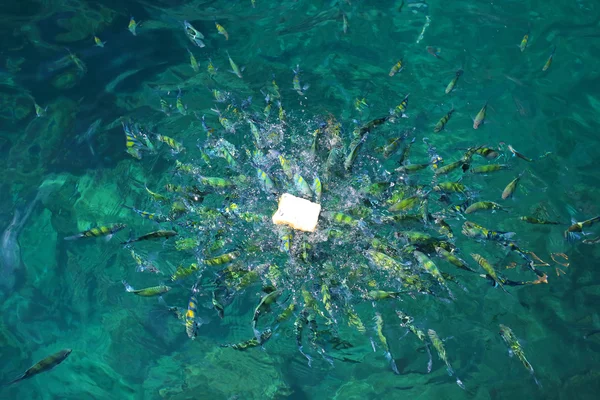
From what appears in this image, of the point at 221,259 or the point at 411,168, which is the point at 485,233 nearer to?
the point at 411,168

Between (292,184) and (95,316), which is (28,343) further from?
(292,184)

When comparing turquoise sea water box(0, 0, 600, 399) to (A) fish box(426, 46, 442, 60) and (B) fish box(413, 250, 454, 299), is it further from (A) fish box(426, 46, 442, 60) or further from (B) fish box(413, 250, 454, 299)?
(B) fish box(413, 250, 454, 299)

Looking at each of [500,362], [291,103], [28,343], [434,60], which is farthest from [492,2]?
[28,343]

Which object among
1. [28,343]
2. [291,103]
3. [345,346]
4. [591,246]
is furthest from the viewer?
[291,103]

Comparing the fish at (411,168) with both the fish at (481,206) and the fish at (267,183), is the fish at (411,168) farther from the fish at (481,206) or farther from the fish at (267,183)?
the fish at (267,183)

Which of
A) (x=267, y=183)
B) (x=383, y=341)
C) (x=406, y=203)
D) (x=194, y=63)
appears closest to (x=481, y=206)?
(x=406, y=203)
